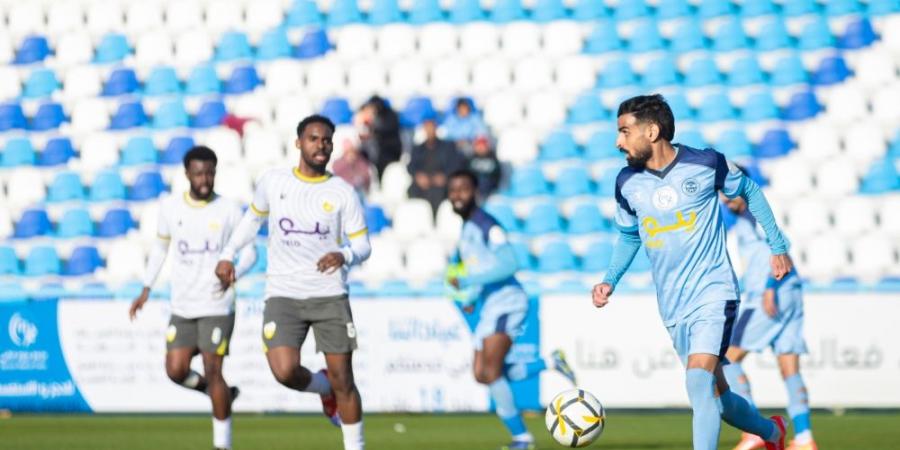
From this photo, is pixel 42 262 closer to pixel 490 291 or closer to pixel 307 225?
pixel 490 291

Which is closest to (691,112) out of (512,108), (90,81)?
(512,108)

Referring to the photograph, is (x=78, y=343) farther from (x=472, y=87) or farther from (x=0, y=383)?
(x=472, y=87)

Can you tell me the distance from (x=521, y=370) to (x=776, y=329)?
2.16m

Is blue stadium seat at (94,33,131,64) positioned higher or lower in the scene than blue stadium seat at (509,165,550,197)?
higher

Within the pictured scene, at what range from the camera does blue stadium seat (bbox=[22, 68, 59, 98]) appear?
2247 cm

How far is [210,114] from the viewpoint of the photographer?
21.4m

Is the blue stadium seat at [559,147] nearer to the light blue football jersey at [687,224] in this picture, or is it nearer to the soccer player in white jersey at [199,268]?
the soccer player in white jersey at [199,268]

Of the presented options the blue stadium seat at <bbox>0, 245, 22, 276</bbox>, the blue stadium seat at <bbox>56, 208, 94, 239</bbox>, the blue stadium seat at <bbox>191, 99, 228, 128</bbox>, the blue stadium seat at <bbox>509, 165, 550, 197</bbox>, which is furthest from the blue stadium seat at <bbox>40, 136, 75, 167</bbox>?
the blue stadium seat at <bbox>509, 165, 550, 197</bbox>

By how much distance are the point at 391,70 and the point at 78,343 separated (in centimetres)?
679

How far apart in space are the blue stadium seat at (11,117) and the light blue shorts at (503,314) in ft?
38.9

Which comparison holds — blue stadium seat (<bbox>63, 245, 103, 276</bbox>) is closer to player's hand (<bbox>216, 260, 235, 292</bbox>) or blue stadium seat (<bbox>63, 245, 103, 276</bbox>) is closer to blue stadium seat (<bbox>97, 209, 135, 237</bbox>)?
blue stadium seat (<bbox>97, 209, 135, 237</bbox>)

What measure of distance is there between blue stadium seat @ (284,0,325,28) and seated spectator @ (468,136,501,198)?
4552 mm

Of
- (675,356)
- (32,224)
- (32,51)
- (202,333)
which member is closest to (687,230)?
(202,333)

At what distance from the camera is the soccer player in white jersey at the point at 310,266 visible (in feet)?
31.8
